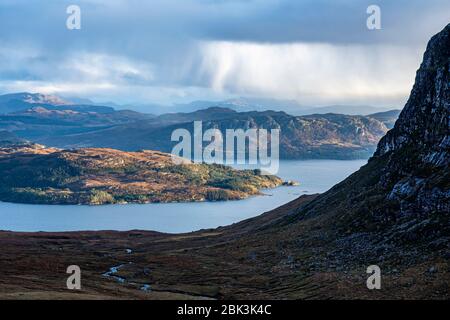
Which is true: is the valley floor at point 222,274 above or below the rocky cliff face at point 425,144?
below

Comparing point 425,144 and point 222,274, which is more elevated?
point 425,144

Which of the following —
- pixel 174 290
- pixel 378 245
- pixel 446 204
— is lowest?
pixel 174 290

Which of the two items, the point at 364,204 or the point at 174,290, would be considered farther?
the point at 364,204

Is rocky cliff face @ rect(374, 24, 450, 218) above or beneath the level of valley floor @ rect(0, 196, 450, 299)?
above

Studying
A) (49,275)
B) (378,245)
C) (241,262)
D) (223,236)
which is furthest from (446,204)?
(223,236)

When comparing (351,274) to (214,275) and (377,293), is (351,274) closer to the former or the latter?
(377,293)

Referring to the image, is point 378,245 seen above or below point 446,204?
below

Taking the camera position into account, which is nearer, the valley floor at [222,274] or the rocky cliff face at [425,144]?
the valley floor at [222,274]

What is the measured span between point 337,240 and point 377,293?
39723 mm

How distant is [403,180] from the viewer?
392 ft

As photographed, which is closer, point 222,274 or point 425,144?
point 222,274

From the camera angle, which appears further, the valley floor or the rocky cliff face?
the rocky cliff face
